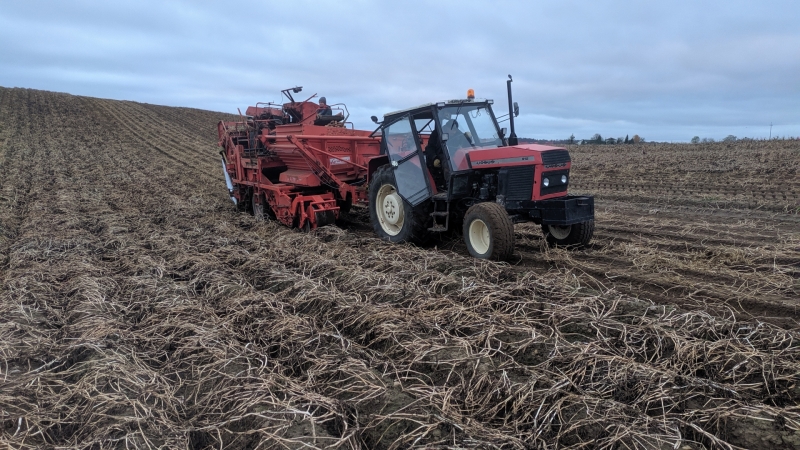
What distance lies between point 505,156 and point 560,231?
138 cm

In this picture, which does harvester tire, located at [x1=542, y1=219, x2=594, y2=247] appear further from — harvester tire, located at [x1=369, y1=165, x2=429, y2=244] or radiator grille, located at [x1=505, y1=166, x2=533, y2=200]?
harvester tire, located at [x1=369, y1=165, x2=429, y2=244]

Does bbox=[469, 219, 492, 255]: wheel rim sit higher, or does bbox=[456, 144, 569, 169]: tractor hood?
bbox=[456, 144, 569, 169]: tractor hood

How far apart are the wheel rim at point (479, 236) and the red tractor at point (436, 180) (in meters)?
0.01

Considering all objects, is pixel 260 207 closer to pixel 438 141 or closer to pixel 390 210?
pixel 390 210

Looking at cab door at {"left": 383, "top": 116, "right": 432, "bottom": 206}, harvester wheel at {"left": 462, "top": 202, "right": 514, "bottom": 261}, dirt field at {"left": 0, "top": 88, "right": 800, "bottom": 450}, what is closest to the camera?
dirt field at {"left": 0, "top": 88, "right": 800, "bottom": 450}

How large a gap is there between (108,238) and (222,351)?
16.7 ft

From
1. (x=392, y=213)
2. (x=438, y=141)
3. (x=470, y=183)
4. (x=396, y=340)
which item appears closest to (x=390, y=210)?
(x=392, y=213)

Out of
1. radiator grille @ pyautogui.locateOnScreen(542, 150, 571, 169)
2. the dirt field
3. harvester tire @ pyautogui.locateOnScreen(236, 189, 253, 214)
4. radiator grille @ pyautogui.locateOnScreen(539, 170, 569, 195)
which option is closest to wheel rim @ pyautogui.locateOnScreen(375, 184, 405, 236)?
the dirt field

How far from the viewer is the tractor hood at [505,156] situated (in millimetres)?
5996

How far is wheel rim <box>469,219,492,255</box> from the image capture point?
6016 mm

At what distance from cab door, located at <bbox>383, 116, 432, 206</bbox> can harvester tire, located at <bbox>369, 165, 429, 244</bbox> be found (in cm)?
13

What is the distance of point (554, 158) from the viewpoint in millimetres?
6109

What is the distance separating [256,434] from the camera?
262cm

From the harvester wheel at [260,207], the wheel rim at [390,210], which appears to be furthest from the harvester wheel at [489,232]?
the harvester wheel at [260,207]
